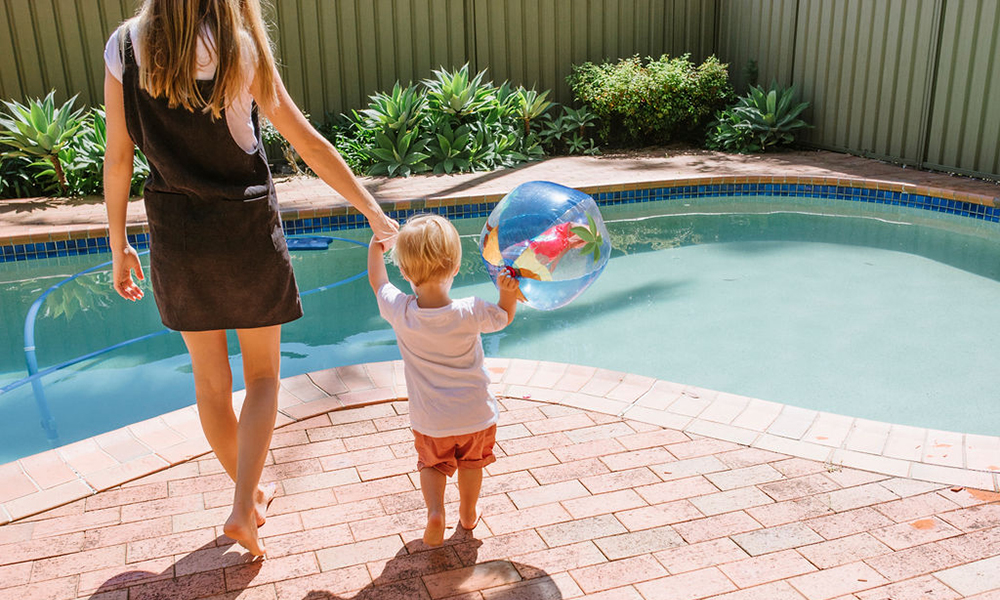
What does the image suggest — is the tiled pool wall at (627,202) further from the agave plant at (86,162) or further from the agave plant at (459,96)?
the agave plant at (459,96)

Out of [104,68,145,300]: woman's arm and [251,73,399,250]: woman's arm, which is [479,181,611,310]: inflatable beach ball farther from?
[104,68,145,300]: woman's arm

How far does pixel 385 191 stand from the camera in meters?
7.46

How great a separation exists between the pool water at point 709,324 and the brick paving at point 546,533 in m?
1.48

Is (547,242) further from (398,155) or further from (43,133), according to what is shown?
(43,133)

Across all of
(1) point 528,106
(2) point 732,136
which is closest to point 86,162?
(1) point 528,106

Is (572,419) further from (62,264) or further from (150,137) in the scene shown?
(62,264)

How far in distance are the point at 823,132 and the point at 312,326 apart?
6.65 meters

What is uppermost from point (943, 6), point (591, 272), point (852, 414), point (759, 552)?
point (943, 6)

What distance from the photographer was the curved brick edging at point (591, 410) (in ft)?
8.48

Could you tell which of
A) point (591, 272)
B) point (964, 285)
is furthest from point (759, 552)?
point (964, 285)

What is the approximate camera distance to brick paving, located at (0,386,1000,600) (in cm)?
207

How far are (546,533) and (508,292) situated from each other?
74 cm

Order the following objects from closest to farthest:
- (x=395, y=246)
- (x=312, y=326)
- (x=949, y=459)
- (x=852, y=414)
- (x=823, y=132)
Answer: (x=395, y=246) → (x=949, y=459) → (x=852, y=414) → (x=312, y=326) → (x=823, y=132)

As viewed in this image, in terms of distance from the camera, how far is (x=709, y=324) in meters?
5.04
